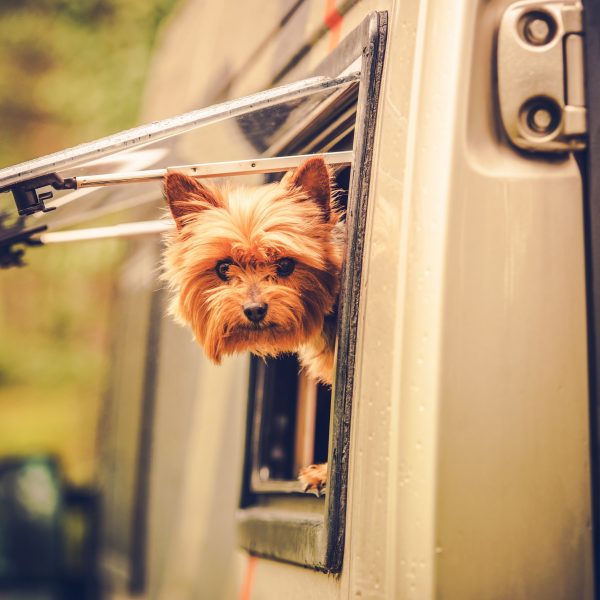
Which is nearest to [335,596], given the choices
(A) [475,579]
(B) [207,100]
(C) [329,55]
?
(A) [475,579]

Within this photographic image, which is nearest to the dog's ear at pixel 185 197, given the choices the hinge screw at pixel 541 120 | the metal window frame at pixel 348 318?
the metal window frame at pixel 348 318

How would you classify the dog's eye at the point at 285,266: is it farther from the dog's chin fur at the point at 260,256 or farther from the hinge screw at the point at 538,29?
the hinge screw at the point at 538,29

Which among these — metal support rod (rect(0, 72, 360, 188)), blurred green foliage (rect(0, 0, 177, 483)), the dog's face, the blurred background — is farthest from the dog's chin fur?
blurred green foliage (rect(0, 0, 177, 483))

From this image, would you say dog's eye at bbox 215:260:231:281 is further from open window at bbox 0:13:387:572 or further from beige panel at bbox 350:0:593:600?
beige panel at bbox 350:0:593:600

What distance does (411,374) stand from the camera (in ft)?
5.11

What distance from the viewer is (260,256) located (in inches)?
74.7

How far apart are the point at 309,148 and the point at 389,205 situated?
67cm

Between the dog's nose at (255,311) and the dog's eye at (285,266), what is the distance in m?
0.09

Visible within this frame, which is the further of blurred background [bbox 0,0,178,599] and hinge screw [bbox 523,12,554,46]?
blurred background [bbox 0,0,178,599]

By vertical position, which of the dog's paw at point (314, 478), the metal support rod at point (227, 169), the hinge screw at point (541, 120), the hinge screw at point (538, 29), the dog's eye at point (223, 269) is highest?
the hinge screw at point (538, 29)

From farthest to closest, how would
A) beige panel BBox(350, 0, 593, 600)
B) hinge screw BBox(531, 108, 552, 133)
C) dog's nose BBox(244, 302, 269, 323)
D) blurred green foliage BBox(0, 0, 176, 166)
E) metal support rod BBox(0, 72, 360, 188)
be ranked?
blurred green foliage BBox(0, 0, 176, 166) < metal support rod BBox(0, 72, 360, 188) < dog's nose BBox(244, 302, 269, 323) < hinge screw BBox(531, 108, 552, 133) < beige panel BBox(350, 0, 593, 600)

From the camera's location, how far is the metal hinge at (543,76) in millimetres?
1575

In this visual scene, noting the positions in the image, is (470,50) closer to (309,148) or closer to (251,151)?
(309,148)

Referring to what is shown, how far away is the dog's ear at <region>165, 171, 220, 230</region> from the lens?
77.4 inches
